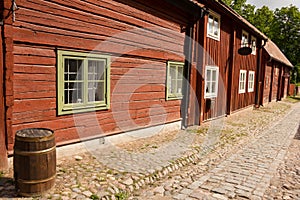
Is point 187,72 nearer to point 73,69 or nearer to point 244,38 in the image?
point 73,69

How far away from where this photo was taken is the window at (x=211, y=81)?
1087 centimetres

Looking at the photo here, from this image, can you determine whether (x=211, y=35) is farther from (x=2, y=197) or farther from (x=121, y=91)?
(x=2, y=197)

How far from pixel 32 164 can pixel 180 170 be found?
3061 millimetres

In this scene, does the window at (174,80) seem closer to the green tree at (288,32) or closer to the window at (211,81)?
the window at (211,81)

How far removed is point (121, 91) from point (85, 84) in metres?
1.24

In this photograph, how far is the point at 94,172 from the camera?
15.8ft

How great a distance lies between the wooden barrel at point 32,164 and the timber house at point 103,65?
952 mm

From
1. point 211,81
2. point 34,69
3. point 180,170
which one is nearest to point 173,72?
point 211,81

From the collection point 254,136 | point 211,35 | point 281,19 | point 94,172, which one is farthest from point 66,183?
point 281,19

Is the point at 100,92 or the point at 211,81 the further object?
the point at 211,81

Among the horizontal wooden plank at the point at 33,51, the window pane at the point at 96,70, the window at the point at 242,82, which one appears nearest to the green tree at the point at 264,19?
the window at the point at 242,82

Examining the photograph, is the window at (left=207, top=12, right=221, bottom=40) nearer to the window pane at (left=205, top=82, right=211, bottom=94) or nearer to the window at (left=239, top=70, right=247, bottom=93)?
the window pane at (left=205, top=82, right=211, bottom=94)

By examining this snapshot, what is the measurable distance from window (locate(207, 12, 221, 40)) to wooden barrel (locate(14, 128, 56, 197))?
8232 millimetres

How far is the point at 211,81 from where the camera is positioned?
11273 mm
